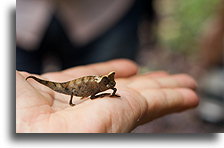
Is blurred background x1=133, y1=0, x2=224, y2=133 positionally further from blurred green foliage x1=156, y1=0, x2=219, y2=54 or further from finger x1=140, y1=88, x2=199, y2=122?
finger x1=140, y1=88, x2=199, y2=122

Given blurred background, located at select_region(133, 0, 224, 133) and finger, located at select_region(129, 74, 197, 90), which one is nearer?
finger, located at select_region(129, 74, 197, 90)

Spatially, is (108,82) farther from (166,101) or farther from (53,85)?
(166,101)

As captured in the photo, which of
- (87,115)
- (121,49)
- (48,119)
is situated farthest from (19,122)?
(121,49)

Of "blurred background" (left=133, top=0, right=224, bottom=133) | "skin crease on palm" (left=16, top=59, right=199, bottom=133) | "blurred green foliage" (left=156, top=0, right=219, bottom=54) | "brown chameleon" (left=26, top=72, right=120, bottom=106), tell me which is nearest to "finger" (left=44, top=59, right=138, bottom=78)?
"skin crease on palm" (left=16, top=59, right=199, bottom=133)

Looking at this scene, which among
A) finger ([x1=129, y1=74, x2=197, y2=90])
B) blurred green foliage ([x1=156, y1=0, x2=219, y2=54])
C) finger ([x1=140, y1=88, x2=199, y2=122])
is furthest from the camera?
blurred green foliage ([x1=156, y1=0, x2=219, y2=54])

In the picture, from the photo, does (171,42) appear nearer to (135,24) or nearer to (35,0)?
(135,24)

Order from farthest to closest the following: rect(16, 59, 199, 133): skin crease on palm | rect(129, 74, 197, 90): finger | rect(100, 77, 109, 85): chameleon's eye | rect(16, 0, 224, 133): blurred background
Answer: rect(16, 0, 224, 133): blurred background < rect(129, 74, 197, 90): finger < rect(100, 77, 109, 85): chameleon's eye < rect(16, 59, 199, 133): skin crease on palm
